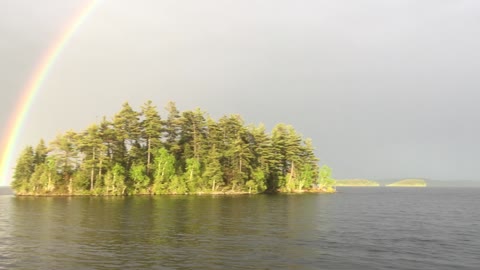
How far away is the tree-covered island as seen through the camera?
404 feet

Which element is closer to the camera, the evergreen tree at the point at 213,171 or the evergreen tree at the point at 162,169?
the evergreen tree at the point at 162,169

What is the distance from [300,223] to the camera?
53125 mm

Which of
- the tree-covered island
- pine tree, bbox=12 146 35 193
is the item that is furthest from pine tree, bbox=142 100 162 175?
pine tree, bbox=12 146 35 193

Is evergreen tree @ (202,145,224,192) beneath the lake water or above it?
above

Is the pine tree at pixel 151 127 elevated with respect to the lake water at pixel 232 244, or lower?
elevated

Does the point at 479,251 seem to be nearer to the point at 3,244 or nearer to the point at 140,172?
the point at 3,244

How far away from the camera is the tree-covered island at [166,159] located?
123 meters

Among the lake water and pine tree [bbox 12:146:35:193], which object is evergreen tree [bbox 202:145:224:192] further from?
the lake water

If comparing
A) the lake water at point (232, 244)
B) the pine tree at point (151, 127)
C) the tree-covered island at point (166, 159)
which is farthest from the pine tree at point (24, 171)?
the lake water at point (232, 244)

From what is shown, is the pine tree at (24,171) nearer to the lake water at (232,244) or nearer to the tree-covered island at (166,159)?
the tree-covered island at (166,159)

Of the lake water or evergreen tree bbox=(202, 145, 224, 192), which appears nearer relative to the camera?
the lake water

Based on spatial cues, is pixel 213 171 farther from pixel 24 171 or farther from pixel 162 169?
pixel 24 171

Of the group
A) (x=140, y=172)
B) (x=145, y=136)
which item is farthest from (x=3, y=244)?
(x=145, y=136)

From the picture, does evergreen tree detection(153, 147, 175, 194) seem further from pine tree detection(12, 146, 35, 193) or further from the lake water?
the lake water
